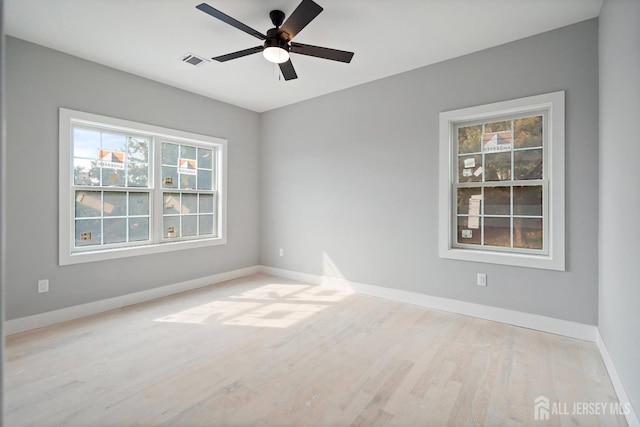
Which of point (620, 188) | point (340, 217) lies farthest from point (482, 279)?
point (340, 217)

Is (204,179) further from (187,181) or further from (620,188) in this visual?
(620,188)

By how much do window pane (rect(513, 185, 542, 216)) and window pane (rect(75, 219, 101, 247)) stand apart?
4.74 meters

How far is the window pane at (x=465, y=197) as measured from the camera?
134 inches

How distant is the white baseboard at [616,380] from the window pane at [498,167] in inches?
64.5

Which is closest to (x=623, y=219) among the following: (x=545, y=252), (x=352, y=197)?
(x=545, y=252)

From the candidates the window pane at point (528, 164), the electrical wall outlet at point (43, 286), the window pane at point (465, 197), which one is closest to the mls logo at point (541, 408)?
the window pane at point (465, 197)

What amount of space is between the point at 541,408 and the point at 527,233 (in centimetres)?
175

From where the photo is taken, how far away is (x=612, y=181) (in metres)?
2.18

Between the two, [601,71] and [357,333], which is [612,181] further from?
[357,333]

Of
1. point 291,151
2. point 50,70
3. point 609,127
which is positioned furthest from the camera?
point 291,151

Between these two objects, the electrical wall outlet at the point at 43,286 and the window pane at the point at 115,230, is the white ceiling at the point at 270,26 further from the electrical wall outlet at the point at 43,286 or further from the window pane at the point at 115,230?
the electrical wall outlet at the point at 43,286

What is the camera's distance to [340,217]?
4414 millimetres

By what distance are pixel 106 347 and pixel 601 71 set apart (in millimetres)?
4905

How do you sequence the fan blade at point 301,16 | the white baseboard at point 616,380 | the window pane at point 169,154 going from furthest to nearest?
the window pane at point 169,154, the fan blade at point 301,16, the white baseboard at point 616,380
